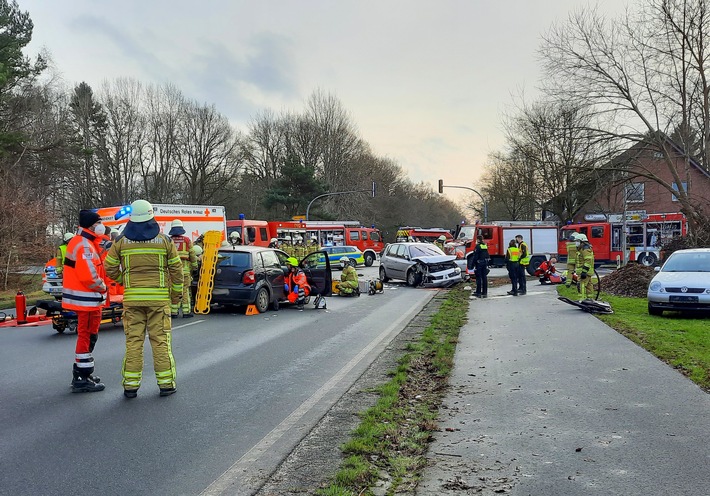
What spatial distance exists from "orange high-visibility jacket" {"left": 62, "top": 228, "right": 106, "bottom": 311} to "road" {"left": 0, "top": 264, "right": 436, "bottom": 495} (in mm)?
1011

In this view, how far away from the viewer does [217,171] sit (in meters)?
59.3

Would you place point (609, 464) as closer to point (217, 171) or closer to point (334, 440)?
point (334, 440)

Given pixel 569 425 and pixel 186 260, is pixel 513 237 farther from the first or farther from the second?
pixel 569 425

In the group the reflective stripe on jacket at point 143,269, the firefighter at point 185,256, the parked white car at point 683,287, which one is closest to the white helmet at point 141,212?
the reflective stripe on jacket at point 143,269

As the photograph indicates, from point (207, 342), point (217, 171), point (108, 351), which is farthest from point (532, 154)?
point (217, 171)

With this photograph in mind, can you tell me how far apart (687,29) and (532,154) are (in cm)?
624

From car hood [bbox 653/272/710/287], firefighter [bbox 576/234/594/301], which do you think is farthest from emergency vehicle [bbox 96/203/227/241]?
car hood [bbox 653/272/710/287]

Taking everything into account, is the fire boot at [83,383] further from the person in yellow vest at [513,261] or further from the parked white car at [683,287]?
the person in yellow vest at [513,261]

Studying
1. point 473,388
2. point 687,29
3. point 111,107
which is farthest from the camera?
point 111,107

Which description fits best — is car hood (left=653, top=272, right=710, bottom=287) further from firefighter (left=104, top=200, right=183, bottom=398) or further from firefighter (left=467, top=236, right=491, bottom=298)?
firefighter (left=104, top=200, right=183, bottom=398)

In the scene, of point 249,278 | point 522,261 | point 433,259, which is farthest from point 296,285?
point 433,259

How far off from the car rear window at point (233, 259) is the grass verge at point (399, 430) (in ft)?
20.3

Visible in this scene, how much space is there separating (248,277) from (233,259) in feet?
2.05

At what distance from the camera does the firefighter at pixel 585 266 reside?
48.8 ft
